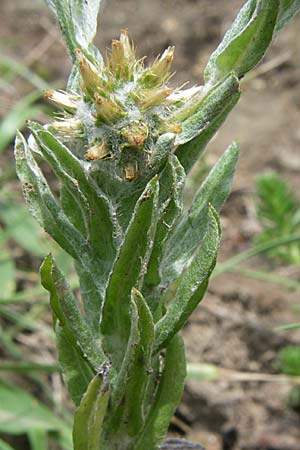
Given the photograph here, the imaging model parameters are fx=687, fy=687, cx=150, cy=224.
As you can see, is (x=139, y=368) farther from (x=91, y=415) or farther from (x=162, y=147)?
(x=162, y=147)

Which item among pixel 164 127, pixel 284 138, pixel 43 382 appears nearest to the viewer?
pixel 164 127

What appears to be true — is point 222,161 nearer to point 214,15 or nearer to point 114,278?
point 114,278

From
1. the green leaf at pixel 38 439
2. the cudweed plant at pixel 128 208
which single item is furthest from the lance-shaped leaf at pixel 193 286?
the green leaf at pixel 38 439

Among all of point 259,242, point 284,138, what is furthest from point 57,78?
point 259,242

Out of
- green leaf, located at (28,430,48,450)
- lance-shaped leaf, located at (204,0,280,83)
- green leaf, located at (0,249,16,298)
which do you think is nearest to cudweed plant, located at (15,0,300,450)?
lance-shaped leaf, located at (204,0,280,83)

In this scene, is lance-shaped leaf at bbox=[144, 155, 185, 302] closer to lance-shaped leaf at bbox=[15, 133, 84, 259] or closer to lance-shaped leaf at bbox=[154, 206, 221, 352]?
lance-shaped leaf at bbox=[154, 206, 221, 352]

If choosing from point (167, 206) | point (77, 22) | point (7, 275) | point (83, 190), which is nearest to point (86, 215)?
point (83, 190)

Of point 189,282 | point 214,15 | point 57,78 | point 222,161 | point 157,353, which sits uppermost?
point 214,15
